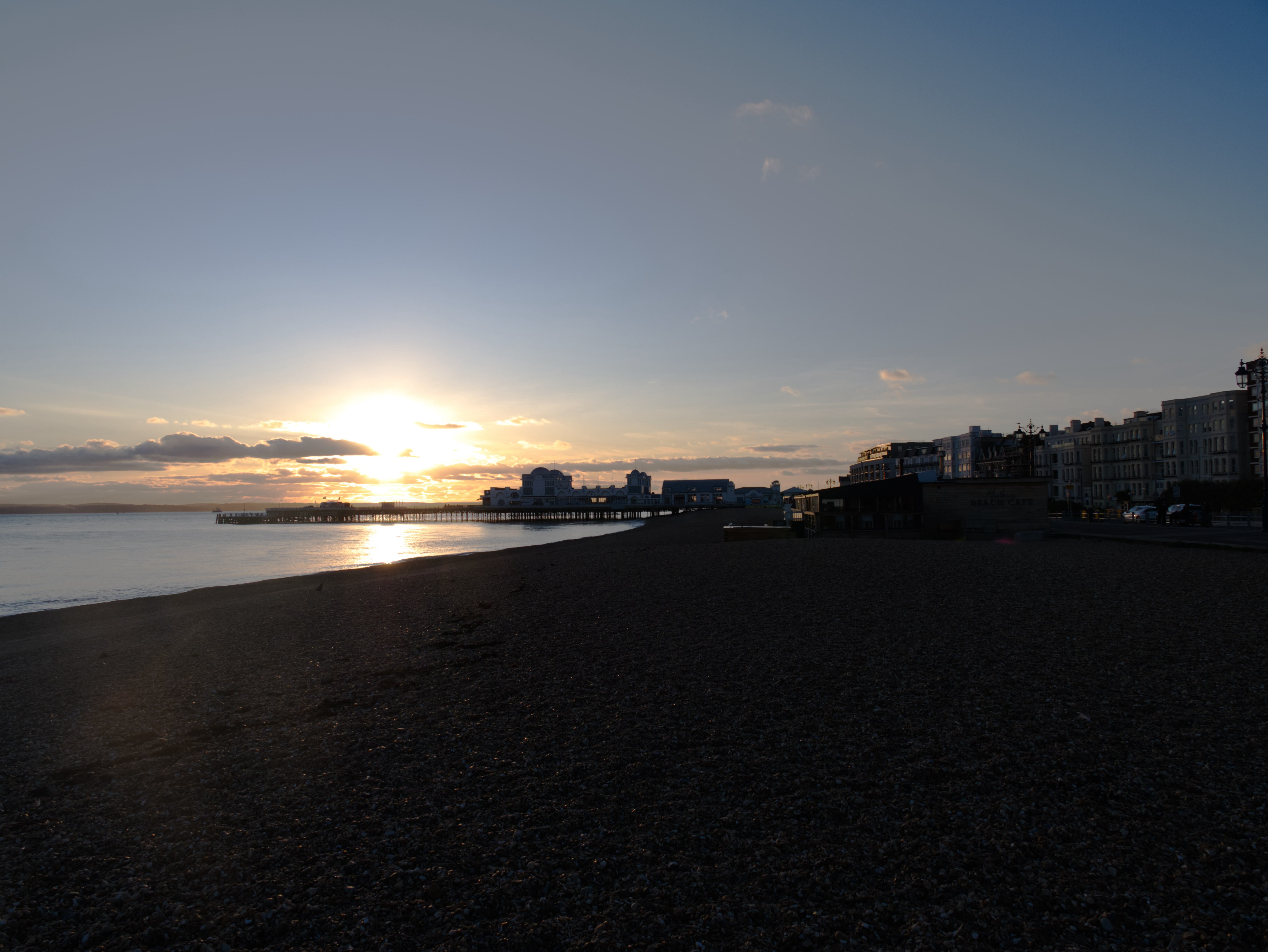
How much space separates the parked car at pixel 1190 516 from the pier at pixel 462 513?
118840 millimetres

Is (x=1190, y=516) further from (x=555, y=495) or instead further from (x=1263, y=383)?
(x=555, y=495)

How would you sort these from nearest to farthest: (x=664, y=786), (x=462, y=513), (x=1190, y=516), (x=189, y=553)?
1. (x=664, y=786)
2. (x=1190, y=516)
3. (x=189, y=553)
4. (x=462, y=513)

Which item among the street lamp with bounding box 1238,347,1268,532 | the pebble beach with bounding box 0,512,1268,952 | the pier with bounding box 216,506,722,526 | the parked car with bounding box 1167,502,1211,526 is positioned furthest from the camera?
the pier with bounding box 216,506,722,526

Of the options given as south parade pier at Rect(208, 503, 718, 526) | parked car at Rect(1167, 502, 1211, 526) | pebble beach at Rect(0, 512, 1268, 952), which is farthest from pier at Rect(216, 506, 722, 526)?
pebble beach at Rect(0, 512, 1268, 952)

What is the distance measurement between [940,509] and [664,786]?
33.3 meters

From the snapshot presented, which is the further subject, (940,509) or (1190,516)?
(1190,516)

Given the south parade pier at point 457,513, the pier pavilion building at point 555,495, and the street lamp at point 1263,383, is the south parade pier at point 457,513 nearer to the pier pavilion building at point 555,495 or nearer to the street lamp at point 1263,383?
the pier pavilion building at point 555,495

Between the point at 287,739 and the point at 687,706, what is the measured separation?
5.20 m

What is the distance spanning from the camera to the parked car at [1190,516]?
4541 centimetres

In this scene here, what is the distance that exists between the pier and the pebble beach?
475 ft

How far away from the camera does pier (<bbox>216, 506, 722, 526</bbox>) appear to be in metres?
164

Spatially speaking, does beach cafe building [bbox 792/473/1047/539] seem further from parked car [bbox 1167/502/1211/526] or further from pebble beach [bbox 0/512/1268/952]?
pebble beach [bbox 0/512/1268/952]

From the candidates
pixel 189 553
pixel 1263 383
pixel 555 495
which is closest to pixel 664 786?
pixel 1263 383

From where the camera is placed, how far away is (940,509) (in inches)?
1414
